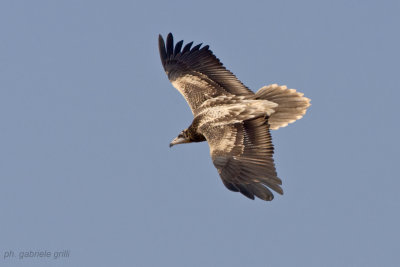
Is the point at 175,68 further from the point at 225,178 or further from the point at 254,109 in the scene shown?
the point at 225,178

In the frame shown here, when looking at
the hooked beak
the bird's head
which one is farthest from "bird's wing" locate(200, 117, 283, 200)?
the hooked beak

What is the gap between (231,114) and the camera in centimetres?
1334

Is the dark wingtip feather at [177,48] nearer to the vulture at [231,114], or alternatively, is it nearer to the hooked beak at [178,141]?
the vulture at [231,114]

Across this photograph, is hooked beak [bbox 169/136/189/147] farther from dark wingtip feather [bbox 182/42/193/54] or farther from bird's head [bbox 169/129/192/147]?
dark wingtip feather [bbox 182/42/193/54]

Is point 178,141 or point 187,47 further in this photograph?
point 187,47

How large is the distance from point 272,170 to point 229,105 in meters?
2.20

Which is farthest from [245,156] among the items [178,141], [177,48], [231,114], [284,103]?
[177,48]

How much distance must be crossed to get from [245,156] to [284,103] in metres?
2.02

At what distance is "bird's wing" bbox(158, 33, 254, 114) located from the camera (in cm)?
1463

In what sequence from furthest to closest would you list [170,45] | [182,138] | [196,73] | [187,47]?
[170,45] < [187,47] < [196,73] < [182,138]

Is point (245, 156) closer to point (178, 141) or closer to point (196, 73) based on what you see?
point (178, 141)

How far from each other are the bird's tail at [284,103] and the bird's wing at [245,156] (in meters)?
0.75

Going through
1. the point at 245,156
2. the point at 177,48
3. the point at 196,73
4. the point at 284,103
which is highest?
the point at 177,48

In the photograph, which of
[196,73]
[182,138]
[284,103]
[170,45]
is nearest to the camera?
[284,103]
